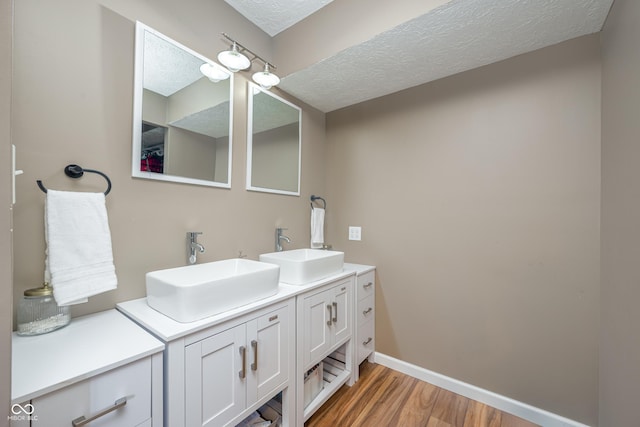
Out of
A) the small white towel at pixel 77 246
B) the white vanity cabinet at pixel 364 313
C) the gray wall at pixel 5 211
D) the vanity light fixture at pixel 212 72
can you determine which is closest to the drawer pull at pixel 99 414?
the gray wall at pixel 5 211

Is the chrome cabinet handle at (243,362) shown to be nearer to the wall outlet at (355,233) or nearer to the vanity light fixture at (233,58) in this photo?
the wall outlet at (355,233)

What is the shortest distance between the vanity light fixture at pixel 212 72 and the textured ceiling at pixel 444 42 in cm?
49

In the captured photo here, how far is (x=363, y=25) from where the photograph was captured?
1.48m

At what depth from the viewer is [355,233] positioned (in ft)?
7.41

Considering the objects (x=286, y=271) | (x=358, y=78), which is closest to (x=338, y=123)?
(x=358, y=78)

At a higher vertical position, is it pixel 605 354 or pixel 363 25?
pixel 363 25

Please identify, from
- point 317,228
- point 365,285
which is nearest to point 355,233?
point 317,228

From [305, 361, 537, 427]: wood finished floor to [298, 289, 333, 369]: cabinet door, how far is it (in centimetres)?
40

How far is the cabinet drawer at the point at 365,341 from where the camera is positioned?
1.92 m

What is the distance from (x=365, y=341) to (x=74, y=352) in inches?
69.2

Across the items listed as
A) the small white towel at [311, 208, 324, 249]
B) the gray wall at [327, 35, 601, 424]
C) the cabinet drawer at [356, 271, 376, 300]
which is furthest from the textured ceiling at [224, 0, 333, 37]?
the cabinet drawer at [356, 271, 376, 300]

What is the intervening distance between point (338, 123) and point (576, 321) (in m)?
2.16

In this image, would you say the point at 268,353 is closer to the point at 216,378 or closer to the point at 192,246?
the point at 216,378

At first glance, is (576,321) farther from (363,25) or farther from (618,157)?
(363,25)
